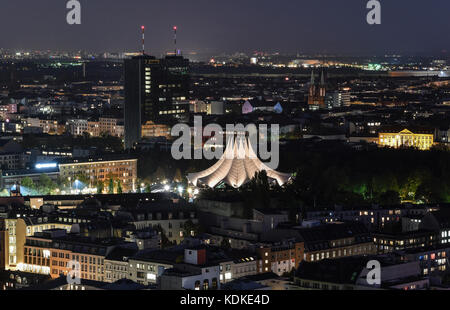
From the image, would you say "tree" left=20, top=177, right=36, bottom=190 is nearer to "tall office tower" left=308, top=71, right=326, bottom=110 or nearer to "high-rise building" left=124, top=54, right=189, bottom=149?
"high-rise building" left=124, top=54, right=189, bottom=149

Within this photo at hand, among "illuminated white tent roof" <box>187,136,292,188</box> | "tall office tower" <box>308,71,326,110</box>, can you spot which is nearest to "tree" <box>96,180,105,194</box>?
"illuminated white tent roof" <box>187,136,292,188</box>

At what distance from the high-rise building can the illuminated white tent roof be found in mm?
16019

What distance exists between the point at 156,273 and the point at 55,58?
131908 millimetres

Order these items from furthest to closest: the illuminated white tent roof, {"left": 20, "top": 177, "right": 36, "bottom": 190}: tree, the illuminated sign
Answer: the illuminated sign < {"left": 20, "top": 177, "right": 36, "bottom": 190}: tree < the illuminated white tent roof

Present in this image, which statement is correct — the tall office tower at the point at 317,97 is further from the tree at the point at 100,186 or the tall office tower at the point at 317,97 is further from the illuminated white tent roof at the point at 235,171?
the illuminated white tent roof at the point at 235,171

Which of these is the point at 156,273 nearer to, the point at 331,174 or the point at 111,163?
the point at 331,174

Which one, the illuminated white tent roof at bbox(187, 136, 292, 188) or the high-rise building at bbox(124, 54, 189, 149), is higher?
the high-rise building at bbox(124, 54, 189, 149)

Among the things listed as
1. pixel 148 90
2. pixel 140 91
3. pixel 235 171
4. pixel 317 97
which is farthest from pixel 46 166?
pixel 317 97

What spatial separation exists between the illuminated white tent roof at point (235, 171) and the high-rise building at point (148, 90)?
16.0 m

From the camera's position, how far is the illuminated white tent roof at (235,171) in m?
33.1

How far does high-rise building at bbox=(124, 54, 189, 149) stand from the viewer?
165 ft

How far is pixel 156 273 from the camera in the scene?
22.2 metres

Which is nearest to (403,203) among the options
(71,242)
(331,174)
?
(331,174)

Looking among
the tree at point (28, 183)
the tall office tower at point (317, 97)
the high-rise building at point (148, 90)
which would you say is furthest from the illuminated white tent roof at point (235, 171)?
the tall office tower at point (317, 97)
